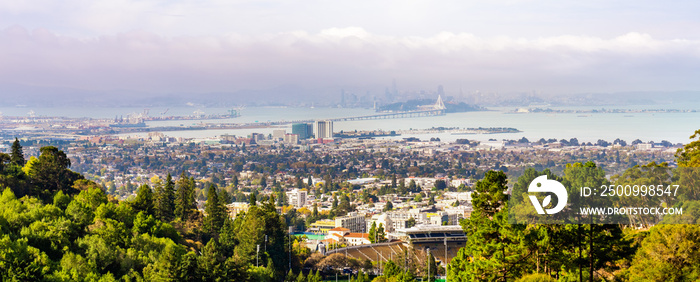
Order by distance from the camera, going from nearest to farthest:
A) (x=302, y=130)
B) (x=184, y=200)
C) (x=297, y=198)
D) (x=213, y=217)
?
(x=213, y=217)
(x=184, y=200)
(x=297, y=198)
(x=302, y=130)

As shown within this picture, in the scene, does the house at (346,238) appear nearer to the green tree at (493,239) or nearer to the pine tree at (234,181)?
the green tree at (493,239)

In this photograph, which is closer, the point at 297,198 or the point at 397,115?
the point at 297,198

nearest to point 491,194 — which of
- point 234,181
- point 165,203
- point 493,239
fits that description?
point 493,239

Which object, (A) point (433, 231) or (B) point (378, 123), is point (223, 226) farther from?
(B) point (378, 123)

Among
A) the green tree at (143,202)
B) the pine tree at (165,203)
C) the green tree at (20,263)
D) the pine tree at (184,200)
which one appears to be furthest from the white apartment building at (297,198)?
the green tree at (20,263)

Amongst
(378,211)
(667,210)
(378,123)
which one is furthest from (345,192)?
(378,123)

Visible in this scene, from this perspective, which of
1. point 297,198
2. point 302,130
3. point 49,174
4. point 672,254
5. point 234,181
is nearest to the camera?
point 672,254

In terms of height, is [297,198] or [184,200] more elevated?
[184,200]

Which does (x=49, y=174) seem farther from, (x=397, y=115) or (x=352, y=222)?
(x=397, y=115)

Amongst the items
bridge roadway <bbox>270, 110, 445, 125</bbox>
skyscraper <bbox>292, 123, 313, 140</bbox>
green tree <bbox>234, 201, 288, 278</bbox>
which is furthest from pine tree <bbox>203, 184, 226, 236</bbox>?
bridge roadway <bbox>270, 110, 445, 125</bbox>

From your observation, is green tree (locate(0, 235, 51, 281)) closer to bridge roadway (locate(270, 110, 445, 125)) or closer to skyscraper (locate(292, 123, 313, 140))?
skyscraper (locate(292, 123, 313, 140))
